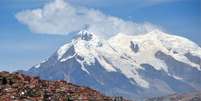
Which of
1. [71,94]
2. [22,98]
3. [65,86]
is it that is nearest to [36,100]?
[22,98]

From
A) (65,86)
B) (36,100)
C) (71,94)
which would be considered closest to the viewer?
(36,100)

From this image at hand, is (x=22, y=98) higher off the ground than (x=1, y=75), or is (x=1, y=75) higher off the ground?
(x=1, y=75)

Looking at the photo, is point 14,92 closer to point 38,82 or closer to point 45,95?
point 45,95

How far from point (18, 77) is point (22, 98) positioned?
29.9 metres

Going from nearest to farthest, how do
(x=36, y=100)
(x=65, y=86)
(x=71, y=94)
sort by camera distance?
(x=36, y=100), (x=71, y=94), (x=65, y=86)

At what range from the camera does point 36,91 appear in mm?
137625

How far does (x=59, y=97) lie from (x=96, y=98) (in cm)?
1382

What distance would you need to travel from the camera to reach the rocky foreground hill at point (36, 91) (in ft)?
429

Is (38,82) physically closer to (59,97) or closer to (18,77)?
(18,77)

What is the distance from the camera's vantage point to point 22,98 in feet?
421

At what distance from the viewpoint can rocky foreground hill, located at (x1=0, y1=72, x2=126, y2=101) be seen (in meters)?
131

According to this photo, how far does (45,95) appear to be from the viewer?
5256 inches

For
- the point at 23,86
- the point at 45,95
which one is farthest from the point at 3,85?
the point at 45,95

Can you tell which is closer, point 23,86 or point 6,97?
point 6,97
